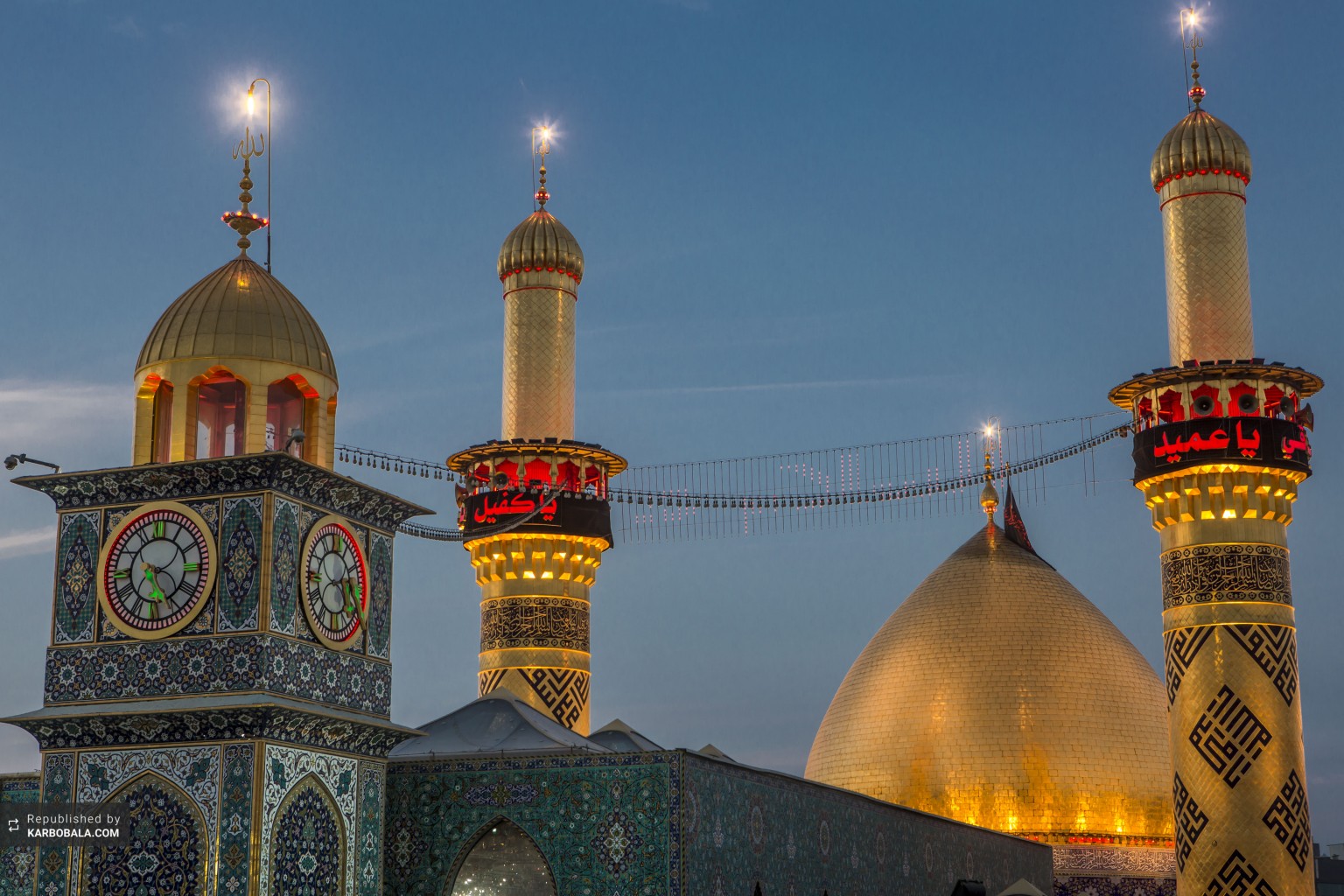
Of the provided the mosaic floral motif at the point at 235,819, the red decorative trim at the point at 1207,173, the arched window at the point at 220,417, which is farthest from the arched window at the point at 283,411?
the red decorative trim at the point at 1207,173

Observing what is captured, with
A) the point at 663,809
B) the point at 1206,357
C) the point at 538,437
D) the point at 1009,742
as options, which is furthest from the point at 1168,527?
the point at 663,809

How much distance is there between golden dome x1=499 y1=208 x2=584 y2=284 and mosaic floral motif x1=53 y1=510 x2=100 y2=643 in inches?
537

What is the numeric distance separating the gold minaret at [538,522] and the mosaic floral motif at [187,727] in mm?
11388

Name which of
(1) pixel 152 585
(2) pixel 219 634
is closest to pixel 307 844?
(2) pixel 219 634

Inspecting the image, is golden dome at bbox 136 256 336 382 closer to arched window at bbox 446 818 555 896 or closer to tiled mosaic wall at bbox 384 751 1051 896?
tiled mosaic wall at bbox 384 751 1051 896

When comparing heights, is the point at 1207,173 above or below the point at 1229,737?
above

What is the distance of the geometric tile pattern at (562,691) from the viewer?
2595 centimetres

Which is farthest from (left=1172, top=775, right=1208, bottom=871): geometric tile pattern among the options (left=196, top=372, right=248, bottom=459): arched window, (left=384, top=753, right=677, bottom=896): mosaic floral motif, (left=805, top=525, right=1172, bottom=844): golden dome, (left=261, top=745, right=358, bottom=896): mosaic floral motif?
(left=196, top=372, right=248, bottom=459): arched window

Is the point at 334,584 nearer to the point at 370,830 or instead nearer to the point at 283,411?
the point at 283,411

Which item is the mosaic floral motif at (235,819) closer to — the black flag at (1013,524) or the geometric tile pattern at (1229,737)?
the geometric tile pattern at (1229,737)

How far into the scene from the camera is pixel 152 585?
47.2 feet

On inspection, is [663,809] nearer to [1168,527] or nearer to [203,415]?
[203,415]

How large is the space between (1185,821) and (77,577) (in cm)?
1512

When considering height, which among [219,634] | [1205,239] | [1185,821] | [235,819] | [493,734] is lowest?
[235,819]
